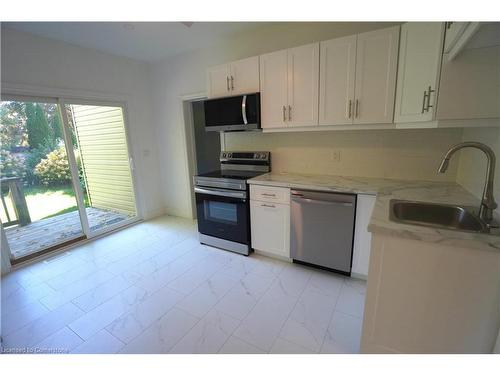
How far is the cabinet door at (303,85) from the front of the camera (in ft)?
7.22

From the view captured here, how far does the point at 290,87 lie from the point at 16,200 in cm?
340

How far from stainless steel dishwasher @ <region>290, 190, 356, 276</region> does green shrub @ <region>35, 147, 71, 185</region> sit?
116 inches

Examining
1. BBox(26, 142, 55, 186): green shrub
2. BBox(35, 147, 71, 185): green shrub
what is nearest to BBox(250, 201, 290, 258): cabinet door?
BBox(35, 147, 71, 185): green shrub

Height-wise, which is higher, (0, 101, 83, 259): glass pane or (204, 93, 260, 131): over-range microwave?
(204, 93, 260, 131): over-range microwave

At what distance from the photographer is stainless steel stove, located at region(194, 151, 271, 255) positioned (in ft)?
8.45

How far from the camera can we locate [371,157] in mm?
2398

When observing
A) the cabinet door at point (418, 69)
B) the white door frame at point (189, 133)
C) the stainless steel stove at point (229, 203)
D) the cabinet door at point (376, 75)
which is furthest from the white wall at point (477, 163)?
the white door frame at point (189, 133)

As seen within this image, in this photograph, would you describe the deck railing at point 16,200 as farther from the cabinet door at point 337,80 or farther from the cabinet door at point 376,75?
the cabinet door at point 376,75

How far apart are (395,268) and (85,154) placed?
4.02 metres

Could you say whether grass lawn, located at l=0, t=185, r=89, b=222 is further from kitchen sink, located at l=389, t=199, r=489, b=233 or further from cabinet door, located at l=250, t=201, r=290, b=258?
kitchen sink, located at l=389, t=199, r=489, b=233

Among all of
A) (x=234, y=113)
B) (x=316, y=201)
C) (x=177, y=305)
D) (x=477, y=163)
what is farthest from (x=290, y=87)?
(x=177, y=305)

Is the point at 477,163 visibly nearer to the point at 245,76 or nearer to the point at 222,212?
the point at 245,76
